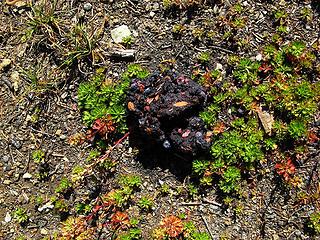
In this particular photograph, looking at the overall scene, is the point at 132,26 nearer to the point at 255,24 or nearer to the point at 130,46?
the point at 130,46

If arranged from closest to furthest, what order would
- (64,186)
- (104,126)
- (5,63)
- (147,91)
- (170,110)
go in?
(170,110), (147,91), (104,126), (64,186), (5,63)

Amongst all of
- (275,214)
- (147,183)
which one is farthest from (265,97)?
(147,183)

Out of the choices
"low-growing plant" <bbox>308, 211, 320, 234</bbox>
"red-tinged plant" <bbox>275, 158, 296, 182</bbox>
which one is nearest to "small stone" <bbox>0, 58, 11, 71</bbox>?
"red-tinged plant" <bbox>275, 158, 296, 182</bbox>

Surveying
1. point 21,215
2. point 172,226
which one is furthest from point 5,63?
point 172,226

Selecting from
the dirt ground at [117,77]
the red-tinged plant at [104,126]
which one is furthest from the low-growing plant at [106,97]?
the dirt ground at [117,77]

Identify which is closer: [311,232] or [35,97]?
[311,232]

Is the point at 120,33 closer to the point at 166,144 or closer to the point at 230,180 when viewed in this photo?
the point at 166,144
